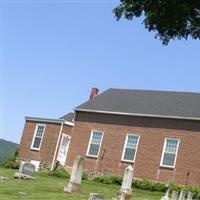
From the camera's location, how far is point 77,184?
23.4m

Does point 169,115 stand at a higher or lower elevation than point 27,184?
higher

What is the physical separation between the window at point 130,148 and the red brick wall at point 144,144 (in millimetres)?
328

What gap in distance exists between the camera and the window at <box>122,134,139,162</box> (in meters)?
39.6

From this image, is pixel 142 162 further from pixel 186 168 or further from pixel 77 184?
pixel 77 184

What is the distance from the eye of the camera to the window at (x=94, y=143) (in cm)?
4162

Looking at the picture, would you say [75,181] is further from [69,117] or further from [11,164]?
[69,117]

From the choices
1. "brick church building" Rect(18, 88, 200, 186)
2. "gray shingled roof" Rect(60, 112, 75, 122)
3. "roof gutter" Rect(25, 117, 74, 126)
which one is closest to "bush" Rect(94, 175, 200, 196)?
"brick church building" Rect(18, 88, 200, 186)

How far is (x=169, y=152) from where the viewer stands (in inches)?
1492

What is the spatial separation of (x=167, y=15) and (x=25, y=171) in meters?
14.6

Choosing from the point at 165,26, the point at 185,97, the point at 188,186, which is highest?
the point at 185,97

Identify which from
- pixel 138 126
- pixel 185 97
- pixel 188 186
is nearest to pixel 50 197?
pixel 188 186

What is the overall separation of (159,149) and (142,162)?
160 cm

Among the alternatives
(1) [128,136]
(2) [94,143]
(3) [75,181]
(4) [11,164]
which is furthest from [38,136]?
(3) [75,181]

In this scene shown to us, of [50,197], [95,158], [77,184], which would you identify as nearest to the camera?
[50,197]
